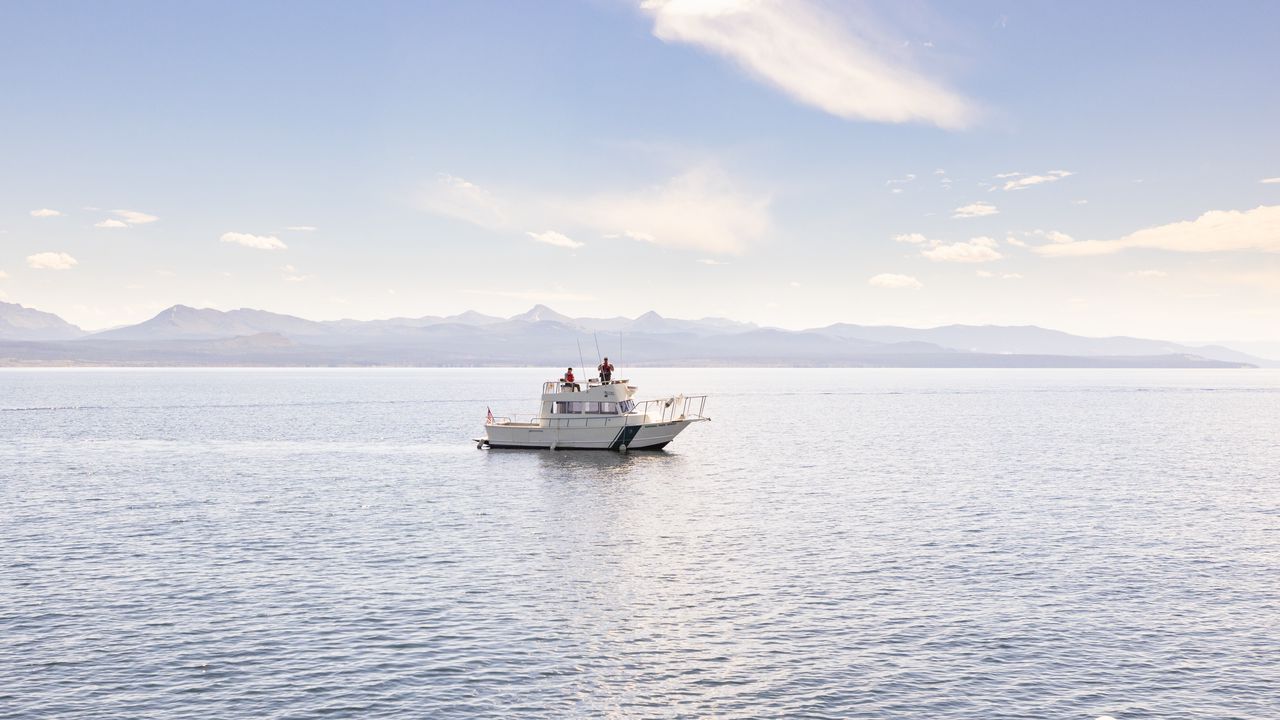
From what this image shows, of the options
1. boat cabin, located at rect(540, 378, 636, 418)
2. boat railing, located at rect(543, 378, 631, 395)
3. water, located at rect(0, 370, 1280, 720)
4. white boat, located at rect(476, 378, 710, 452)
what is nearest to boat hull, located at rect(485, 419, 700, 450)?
white boat, located at rect(476, 378, 710, 452)

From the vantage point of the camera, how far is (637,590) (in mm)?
38812

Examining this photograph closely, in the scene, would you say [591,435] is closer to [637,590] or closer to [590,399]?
[590,399]

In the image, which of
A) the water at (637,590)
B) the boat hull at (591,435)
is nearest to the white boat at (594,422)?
the boat hull at (591,435)

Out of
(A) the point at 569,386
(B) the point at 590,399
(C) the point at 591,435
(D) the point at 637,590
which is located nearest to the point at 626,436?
(C) the point at 591,435

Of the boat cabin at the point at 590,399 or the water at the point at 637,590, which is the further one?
the boat cabin at the point at 590,399

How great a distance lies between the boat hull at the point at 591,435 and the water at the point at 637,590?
6.66 meters

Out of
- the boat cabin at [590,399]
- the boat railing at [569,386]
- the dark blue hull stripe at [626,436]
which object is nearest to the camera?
the boat cabin at [590,399]

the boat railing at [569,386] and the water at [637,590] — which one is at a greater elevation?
the boat railing at [569,386]

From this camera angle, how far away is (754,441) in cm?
11262

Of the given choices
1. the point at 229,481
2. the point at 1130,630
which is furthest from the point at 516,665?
the point at 229,481

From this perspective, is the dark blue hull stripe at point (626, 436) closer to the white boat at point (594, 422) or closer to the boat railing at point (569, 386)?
the white boat at point (594, 422)

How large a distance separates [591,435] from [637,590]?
51064 mm

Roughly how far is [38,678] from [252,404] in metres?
176

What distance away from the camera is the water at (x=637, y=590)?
27.2 m
